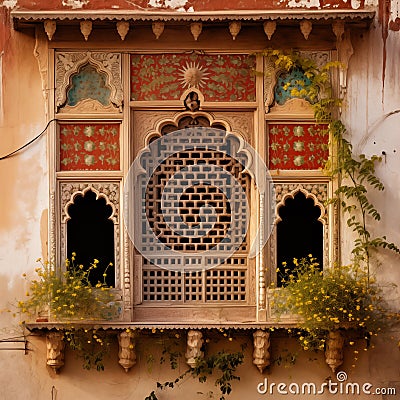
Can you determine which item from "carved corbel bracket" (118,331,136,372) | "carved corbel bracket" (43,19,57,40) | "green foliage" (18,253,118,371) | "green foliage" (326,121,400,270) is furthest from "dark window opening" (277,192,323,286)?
"carved corbel bracket" (43,19,57,40)

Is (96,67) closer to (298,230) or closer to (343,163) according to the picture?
(343,163)

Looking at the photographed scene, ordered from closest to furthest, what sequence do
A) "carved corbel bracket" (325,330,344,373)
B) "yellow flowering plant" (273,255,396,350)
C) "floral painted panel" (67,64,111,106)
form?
"yellow flowering plant" (273,255,396,350)
"carved corbel bracket" (325,330,344,373)
"floral painted panel" (67,64,111,106)

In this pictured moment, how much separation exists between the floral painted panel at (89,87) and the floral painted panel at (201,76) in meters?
0.27

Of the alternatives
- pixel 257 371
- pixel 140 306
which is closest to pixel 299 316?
pixel 257 371

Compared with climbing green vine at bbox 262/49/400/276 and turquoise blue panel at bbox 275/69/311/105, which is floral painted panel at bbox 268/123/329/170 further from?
turquoise blue panel at bbox 275/69/311/105

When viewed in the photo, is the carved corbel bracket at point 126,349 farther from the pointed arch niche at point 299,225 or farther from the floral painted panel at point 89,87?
the floral painted panel at point 89,87

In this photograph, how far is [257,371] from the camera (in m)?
10.8

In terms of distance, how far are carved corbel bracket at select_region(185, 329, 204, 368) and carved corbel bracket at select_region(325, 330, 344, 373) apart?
3.70ft

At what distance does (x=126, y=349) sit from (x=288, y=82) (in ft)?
9.37

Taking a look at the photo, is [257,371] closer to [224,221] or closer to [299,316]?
[299,316]

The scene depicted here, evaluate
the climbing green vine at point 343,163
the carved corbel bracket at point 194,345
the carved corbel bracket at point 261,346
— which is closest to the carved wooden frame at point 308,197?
the climbing green vine at point 343,163

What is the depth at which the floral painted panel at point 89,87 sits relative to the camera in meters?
11.0

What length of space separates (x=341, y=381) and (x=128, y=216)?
96.0 inches

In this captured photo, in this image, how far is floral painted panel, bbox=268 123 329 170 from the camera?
10.9m
